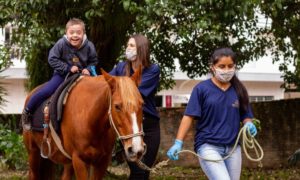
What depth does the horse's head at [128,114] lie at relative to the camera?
430cm

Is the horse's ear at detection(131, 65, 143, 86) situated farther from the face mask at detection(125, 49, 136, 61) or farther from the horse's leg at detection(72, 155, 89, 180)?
the horse's leg at detection(72, 155, 89, 180)

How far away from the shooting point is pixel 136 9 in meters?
7.17

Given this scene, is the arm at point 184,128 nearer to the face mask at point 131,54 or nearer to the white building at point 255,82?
the face mask at point 131,54

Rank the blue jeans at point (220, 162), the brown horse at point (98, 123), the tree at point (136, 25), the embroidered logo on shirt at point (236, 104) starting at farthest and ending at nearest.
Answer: the tree at point (136, 25) < the embroidered logo on shirt at point (236, 104) < the blue jeans at point (220, 162) < the brown horse at point (98, 123)

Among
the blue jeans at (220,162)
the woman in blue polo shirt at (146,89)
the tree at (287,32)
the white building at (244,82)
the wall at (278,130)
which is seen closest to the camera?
the blue jeans at (220,162)

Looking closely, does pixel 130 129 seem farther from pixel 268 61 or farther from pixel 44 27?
pixel 268 61

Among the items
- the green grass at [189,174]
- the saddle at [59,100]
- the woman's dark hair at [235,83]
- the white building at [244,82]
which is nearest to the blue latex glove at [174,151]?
the woman's dark hair at [235,83]

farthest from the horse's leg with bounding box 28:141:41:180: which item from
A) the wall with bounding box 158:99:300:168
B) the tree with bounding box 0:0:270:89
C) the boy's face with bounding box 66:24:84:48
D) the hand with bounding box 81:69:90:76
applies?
the wall with bounding box 158:99:300:168

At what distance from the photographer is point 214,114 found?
4730mm

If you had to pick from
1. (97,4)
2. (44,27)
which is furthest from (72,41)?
(44,27)

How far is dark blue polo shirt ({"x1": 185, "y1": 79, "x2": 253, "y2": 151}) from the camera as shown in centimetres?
470

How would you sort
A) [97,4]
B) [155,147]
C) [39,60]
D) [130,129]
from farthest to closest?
1. [39,60]
2. [97,4]
3. [155,147]
4. [130,129]

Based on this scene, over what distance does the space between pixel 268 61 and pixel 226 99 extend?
22794mm

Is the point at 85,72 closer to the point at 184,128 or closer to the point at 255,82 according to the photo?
the point at 184,128
